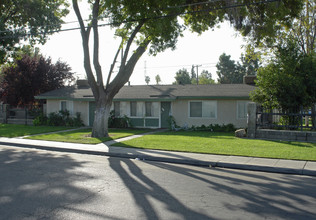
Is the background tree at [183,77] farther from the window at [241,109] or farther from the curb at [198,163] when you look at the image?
the curb at [198,163]

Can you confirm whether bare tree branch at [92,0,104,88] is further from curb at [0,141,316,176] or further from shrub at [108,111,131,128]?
shrub at [108,111,131,128]

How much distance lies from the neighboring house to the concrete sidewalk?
8.73m

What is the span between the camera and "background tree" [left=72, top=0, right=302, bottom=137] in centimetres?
1382

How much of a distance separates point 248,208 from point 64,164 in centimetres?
596

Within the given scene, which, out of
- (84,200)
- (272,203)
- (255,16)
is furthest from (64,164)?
(255,16)

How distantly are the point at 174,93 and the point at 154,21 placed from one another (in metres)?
8.28

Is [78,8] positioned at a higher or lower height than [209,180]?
higher

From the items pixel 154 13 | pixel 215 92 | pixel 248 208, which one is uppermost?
pixel 154 13

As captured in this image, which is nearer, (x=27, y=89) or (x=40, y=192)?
(x=40, y=192)

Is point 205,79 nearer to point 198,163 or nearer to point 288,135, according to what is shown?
point 288,135

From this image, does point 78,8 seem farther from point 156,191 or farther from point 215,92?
point 156,191

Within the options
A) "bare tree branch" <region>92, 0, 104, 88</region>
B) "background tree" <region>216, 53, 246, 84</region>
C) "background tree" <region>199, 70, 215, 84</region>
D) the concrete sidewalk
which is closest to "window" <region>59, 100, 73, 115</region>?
"bare tree branch" <region>92, 0, 104, 88</region>

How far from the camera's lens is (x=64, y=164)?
9156mm

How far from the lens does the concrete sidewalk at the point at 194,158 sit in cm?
851
